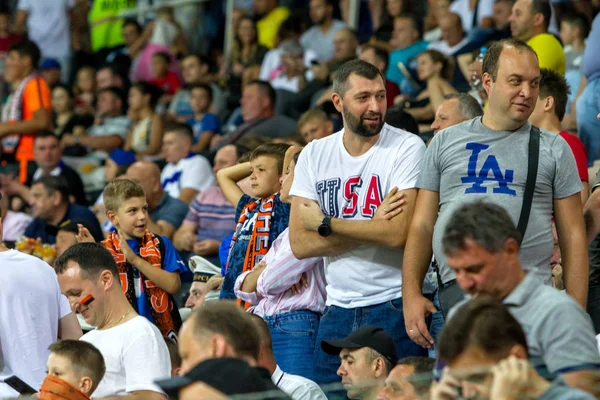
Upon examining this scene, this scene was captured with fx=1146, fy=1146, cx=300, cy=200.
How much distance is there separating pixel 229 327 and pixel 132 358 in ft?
Answer: 5.39

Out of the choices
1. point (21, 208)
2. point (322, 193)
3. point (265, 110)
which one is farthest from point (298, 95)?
point (322, 193)

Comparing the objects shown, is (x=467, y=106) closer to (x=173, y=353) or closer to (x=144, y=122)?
(x=173, y=353)

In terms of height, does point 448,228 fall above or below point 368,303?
above

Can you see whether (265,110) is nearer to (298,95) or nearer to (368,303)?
(298,95)

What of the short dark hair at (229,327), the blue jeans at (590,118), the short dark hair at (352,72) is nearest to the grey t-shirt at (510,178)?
the short dark hair at (352,72)

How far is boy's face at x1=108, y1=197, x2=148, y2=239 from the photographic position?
6.82 meters

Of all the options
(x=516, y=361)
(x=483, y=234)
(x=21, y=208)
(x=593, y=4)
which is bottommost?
(x=21, y=208)

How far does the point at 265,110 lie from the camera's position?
10656mm

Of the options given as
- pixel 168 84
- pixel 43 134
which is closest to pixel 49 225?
pixel 43 134

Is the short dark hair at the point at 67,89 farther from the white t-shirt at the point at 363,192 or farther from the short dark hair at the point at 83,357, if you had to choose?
the short dark hair at the point at 83,357

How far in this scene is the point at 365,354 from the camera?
17.6ft

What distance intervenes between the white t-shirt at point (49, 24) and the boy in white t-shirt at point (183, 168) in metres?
5.00

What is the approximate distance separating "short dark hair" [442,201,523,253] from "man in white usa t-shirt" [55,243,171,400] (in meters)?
2.08

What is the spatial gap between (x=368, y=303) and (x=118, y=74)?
31.5 ft
